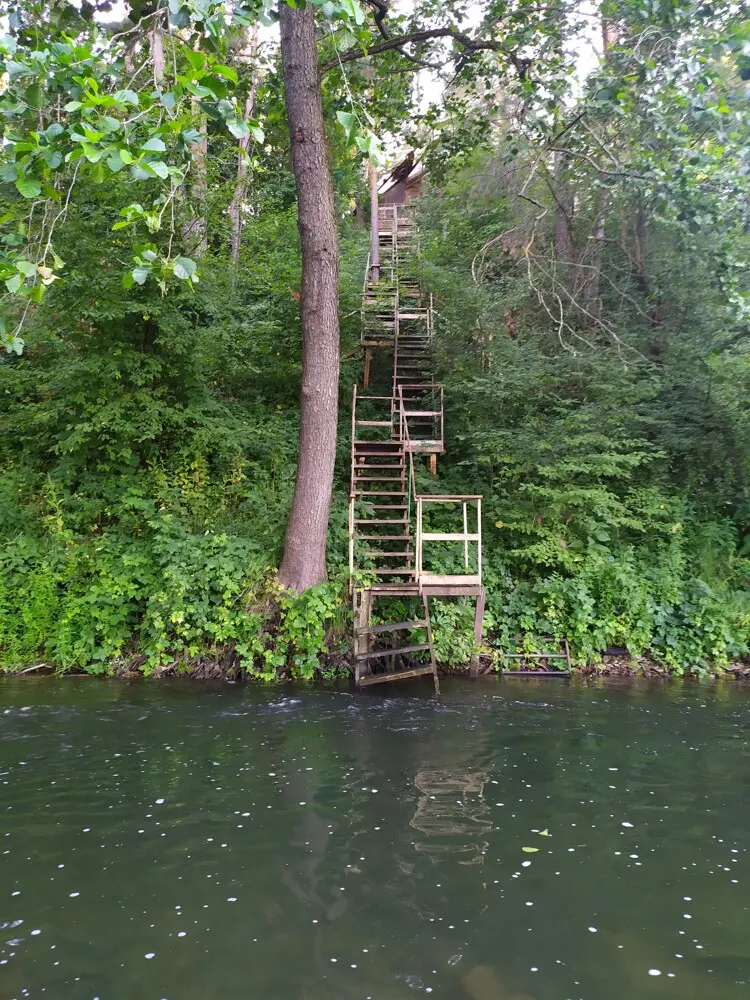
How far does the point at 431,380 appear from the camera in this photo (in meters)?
12.9

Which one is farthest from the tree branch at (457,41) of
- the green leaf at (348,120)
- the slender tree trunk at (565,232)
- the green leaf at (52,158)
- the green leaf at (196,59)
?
the green leaf at (52,158)

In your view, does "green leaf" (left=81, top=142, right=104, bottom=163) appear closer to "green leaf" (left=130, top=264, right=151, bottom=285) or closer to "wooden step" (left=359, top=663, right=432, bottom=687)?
"green leaf" (left=130, top=264, right=151, bottom=285)

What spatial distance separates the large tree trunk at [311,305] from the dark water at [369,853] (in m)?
2.23

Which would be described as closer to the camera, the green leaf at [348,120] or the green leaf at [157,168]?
the green leaf at [157,168]

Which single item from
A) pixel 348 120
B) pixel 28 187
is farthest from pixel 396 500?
pixel 28 187

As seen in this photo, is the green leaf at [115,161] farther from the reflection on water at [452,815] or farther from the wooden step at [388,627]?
the wooden step at [388,627]

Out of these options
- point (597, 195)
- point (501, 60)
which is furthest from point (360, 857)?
point (597, 195)

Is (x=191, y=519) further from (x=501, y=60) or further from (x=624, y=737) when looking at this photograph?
(x=501, y=60)

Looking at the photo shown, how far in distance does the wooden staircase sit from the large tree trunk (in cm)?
68

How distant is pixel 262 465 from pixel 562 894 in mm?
7868

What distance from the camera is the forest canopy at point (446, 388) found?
7.87 m

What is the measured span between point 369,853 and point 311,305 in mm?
6359

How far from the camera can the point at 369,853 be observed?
13.3ft

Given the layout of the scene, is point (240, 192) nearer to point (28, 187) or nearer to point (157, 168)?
point (28, 187)
